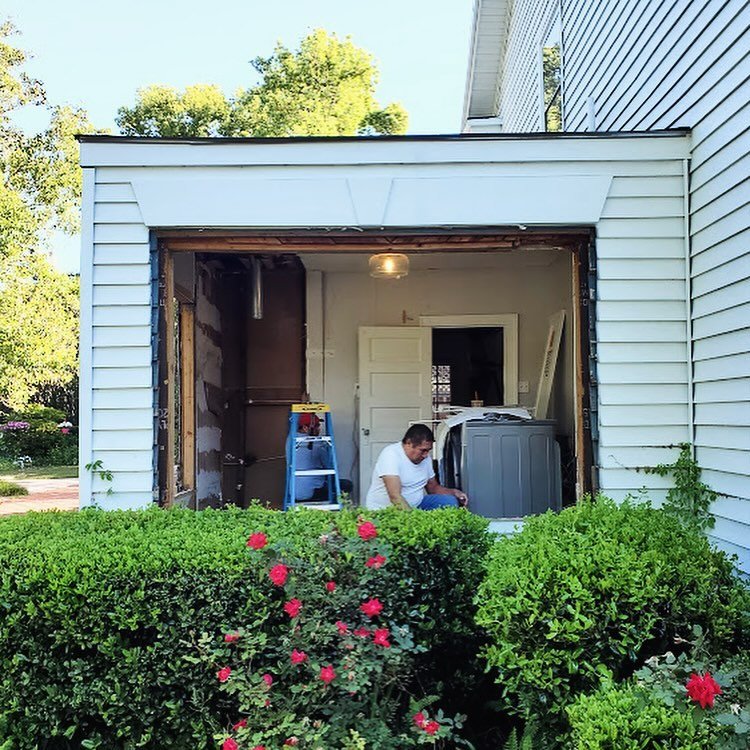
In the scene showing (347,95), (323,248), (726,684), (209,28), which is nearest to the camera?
(726,684)

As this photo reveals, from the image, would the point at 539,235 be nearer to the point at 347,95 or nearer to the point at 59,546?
the point at 59,546

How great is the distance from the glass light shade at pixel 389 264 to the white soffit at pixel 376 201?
2220mm

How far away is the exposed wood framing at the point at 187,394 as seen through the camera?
22.2 feet

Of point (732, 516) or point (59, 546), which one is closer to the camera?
point (59, 546)

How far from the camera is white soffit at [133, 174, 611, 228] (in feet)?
15.6

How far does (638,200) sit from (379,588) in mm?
3095

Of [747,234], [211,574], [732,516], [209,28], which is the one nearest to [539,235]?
[747,234]

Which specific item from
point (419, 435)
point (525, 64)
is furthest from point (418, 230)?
point (525, 64)

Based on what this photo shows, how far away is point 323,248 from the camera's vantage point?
5129mm

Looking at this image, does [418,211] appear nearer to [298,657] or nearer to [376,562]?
[376,562]

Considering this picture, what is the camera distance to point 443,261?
8227mm

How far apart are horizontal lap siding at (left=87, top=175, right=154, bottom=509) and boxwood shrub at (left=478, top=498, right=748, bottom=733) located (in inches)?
104

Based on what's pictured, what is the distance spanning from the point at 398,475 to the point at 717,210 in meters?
2.61

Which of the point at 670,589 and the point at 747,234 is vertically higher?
the point at 747,234
